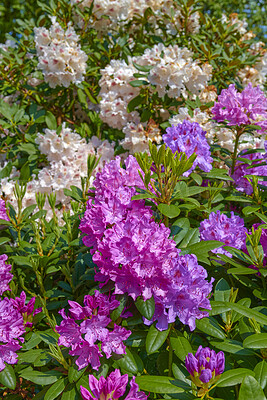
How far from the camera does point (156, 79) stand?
7.98 ft

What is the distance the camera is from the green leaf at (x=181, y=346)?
1.11 metres

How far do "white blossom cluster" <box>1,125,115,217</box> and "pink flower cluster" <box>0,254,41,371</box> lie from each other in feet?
2.92

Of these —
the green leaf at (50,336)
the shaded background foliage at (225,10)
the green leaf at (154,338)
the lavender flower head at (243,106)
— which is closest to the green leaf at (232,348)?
the green leaf at (154,338)

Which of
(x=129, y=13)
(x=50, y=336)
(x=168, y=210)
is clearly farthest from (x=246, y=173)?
(x=129, y=13)

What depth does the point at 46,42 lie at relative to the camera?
2.71 metres

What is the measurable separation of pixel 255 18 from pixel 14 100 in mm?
6224

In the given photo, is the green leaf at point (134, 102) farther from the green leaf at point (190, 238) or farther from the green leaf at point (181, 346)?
the green leaf at point (181, 346)

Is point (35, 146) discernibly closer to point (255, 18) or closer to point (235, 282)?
point (235, 282)

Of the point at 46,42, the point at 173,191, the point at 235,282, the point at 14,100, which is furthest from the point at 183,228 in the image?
the point at 14,100

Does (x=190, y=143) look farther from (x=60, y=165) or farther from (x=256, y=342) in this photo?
(x=60, y=165)

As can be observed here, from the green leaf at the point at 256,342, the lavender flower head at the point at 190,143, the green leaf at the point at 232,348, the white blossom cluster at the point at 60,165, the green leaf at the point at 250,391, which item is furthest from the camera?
the white blossom cluster at the point at 60,165

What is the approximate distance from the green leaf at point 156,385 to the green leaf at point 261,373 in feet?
0.62

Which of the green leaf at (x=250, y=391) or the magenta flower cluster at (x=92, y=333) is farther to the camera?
the magenta flower cluster at (x=92, y=333)

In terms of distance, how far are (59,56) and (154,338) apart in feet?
6.38
